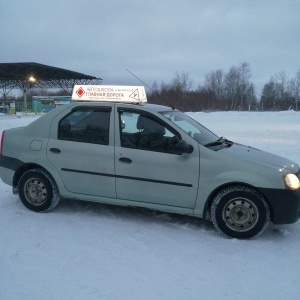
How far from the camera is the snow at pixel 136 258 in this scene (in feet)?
9.50

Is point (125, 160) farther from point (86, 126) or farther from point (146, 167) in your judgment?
point (86, 126)

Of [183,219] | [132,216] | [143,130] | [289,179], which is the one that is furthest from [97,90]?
[289,179]

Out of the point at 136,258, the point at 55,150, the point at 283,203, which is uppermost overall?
the point at 55,150

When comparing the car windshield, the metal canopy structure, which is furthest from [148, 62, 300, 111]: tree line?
the car windshield

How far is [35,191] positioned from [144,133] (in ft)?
6.22

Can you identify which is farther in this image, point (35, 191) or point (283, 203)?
point (35, 191)

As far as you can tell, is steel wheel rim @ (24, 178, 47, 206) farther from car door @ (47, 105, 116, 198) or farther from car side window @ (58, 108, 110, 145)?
car side window @ (58, 108, 110, 145)

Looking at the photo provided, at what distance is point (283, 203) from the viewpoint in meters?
3.84

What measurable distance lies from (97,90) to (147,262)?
8.47 ft

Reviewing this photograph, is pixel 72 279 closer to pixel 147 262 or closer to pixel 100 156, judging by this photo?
pixel 147 262

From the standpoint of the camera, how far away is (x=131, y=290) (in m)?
2.88

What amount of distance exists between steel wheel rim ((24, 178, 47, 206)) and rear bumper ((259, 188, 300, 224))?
3.04 m

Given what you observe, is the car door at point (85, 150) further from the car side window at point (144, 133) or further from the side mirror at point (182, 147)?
the side mirror at point (182, 147)

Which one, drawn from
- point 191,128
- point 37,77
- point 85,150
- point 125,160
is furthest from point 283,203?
point 37,77
